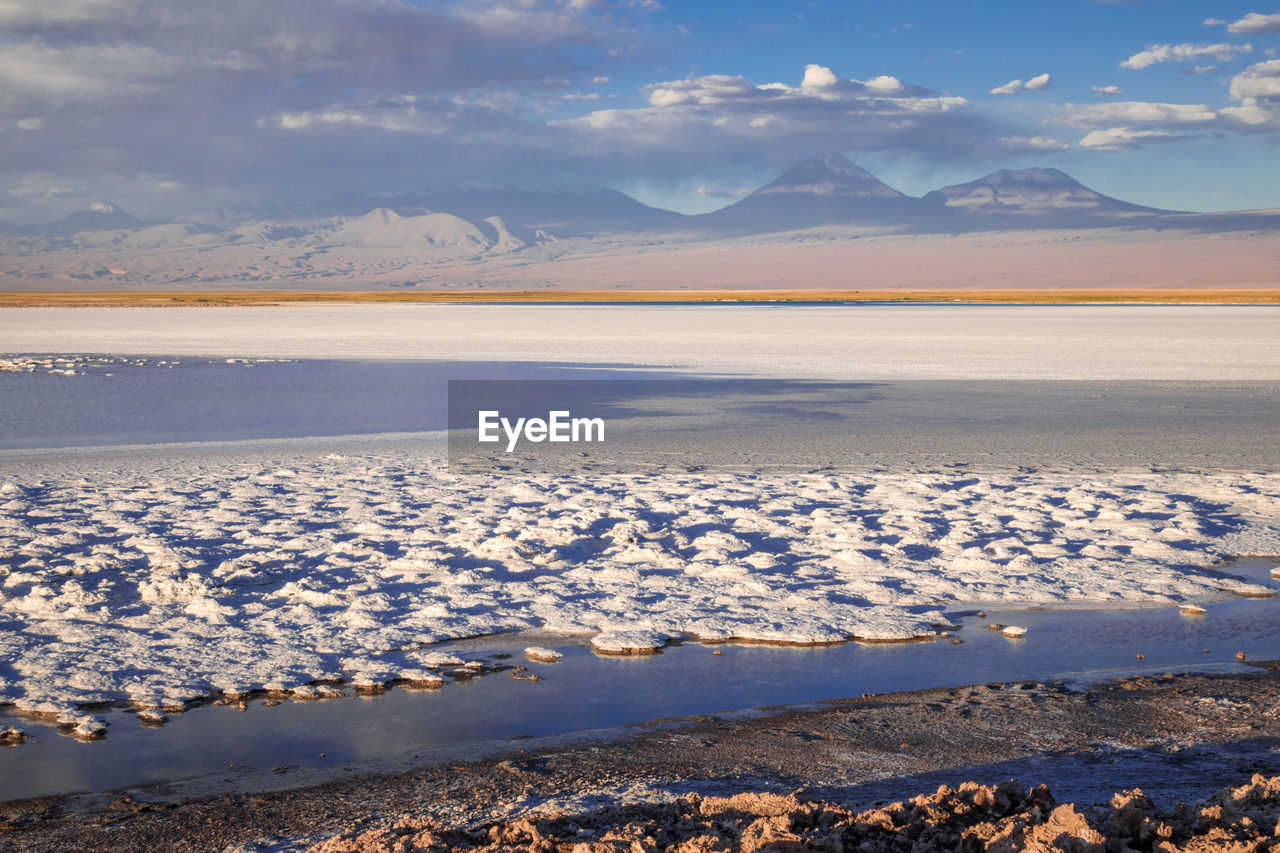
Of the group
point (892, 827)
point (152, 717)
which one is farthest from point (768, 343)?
point (892, 827)

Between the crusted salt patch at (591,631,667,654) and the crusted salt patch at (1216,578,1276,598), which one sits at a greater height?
the crusted salt patch at (1216,578,1276,598)

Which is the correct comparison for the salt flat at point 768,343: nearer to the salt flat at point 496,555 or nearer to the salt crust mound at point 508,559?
the salt flat at point 496,555

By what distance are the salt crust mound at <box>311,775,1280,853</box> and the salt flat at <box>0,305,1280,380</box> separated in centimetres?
1515

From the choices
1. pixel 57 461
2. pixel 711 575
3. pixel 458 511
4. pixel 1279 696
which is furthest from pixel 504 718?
→ pixel 57 461

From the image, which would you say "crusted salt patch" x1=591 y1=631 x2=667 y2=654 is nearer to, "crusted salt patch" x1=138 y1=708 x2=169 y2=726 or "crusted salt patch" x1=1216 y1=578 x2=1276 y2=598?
"crusted salt patch" x1=138 y1=708 x2=169 y2=726

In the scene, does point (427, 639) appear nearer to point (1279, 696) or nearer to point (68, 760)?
point (68, 760)

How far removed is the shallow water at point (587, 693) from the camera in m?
3.65

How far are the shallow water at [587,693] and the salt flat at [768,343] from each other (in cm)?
1300

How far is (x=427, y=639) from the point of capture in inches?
196

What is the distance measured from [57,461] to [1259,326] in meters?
36.3

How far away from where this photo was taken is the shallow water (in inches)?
144

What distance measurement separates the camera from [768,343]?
27.3m

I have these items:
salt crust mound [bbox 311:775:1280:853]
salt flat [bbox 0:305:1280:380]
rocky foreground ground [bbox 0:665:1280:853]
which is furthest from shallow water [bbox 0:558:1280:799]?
salt flat [bbox 0:305:1280:380]

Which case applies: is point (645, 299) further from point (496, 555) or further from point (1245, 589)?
point (1245, 589)
